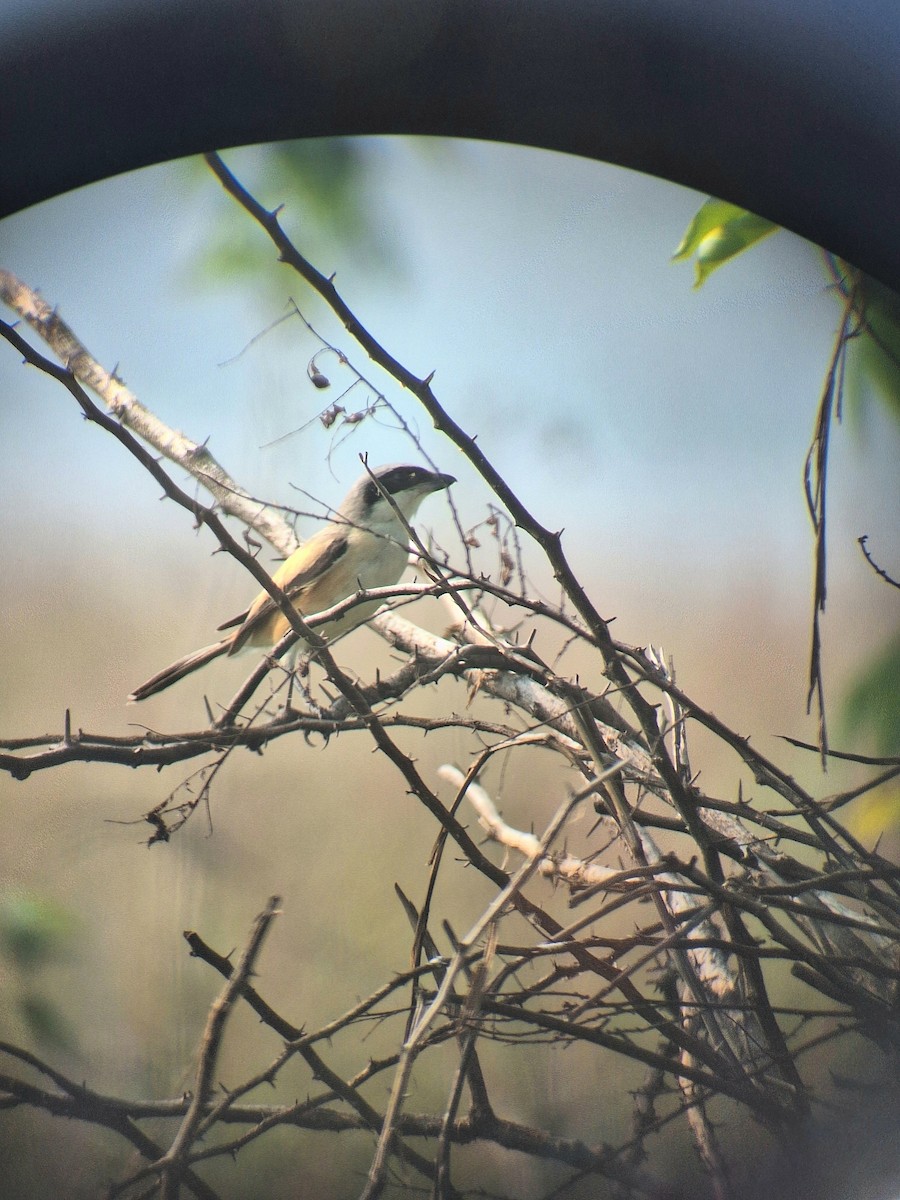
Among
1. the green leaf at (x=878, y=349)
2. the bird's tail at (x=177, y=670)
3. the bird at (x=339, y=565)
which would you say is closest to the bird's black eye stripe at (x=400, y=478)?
the bird at (x=339, y=565)

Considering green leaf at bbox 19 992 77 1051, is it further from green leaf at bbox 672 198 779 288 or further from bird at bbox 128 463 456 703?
green leaf at bbox 672 198 779 288

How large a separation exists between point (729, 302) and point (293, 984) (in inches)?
21.2

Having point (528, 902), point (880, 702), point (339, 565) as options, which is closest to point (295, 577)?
point (339, 565)

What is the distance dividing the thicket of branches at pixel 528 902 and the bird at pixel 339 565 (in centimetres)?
3

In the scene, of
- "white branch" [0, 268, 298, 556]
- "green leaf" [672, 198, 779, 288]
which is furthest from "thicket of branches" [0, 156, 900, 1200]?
"green leaf" [672, 198, 779, 288]

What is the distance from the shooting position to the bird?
0.55 m

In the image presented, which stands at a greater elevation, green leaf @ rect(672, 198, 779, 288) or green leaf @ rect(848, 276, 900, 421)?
green leaf @ rect(672, 198, 779, 288)

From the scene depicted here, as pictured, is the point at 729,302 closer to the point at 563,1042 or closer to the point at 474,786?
the point at 474,786

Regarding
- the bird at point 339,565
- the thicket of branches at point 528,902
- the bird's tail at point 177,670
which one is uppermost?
the bird at point 339,565

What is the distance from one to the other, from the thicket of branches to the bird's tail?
0.09 feet

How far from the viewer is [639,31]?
1.68 ft

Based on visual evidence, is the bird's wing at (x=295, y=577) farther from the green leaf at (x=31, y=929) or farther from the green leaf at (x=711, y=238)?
the green leaf at (x=711, y=238)

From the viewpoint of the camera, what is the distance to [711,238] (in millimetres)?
573

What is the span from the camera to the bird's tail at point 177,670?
0.54 metres
